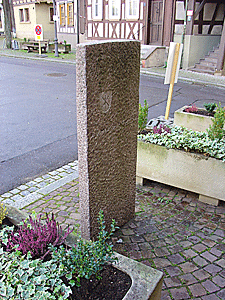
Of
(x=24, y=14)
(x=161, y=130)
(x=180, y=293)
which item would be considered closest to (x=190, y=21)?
(x=161, y=130)

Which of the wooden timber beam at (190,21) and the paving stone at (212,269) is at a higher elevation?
the wooden timber beam at (190,21)

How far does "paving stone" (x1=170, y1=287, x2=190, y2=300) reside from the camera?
2.58m

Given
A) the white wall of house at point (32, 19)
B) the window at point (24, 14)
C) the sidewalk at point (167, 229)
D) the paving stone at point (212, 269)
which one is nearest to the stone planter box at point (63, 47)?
the white wall of house at point (32, 19)

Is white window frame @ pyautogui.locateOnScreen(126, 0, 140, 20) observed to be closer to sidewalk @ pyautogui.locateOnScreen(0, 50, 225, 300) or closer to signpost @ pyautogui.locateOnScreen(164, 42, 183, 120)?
signpost @ pyautogui.locateOnScreen(164, 42, 183, 120)

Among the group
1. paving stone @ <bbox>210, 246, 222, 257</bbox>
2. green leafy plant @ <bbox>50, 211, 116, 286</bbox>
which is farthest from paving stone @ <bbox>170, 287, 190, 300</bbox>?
green leafy plant @ <bbox>50, 211, 116, 286</bbox>

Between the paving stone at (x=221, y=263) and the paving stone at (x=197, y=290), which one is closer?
the paving stone at (x=197, y=290)

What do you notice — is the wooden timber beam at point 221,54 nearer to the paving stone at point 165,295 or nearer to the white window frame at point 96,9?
the white window frame at point 96,9

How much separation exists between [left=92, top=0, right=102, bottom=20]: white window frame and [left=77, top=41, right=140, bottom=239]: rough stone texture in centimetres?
1806

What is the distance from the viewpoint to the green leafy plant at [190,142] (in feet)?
12.8

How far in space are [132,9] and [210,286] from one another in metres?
17.7

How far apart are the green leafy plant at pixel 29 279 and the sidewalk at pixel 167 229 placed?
3.43 feet

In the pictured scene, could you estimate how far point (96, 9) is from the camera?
774 inches

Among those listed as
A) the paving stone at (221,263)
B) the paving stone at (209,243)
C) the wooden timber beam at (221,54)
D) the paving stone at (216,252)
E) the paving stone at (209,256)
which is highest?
the wooden timber beam at (221,54)

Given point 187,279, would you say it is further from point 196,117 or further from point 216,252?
point 196,117
